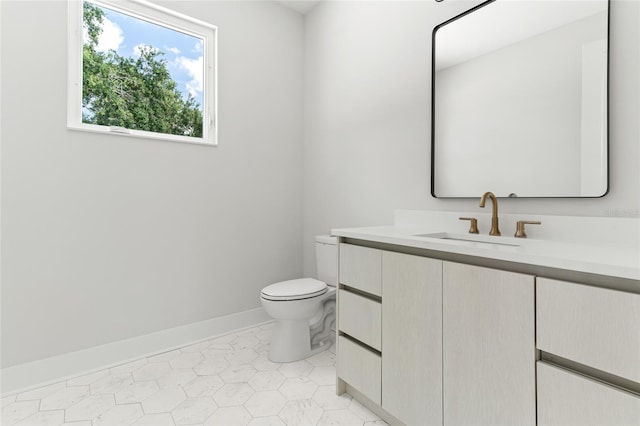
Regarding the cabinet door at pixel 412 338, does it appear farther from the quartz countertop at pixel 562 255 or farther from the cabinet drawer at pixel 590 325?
the cabinet drawer at pixel 590 325

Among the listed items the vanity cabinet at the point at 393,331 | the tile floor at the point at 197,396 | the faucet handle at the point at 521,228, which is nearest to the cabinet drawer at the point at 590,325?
the vanity cabinet at the point at 393,331

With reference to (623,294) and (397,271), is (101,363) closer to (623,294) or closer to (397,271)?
(397,271)

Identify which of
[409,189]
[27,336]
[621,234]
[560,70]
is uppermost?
[560,70]

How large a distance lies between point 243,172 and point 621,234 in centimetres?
225

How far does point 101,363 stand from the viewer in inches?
76.9

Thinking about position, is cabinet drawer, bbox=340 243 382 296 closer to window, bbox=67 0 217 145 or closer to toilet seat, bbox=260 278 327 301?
toilet seat, bbox=260 278 327 301

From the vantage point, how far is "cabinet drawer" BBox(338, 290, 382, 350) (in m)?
1.45

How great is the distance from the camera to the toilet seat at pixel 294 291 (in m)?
1.92

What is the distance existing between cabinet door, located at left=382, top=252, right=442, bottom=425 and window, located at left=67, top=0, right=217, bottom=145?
1.76 metres

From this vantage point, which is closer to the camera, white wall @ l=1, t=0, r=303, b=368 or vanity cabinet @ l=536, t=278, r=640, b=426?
vanity cabinet @ l=536, t=278, r=640, b=426

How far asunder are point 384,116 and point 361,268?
1.10 m

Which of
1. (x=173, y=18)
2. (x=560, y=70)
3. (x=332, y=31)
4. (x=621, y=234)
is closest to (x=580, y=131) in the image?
(x=560, y=70)

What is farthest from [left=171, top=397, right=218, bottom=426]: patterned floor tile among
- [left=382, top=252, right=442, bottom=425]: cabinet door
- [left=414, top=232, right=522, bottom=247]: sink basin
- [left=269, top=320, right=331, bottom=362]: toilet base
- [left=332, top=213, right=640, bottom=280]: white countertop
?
[left=414, top=232, right=522, bottom=247]: sink basin

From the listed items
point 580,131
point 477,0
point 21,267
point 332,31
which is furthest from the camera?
point 332,31
